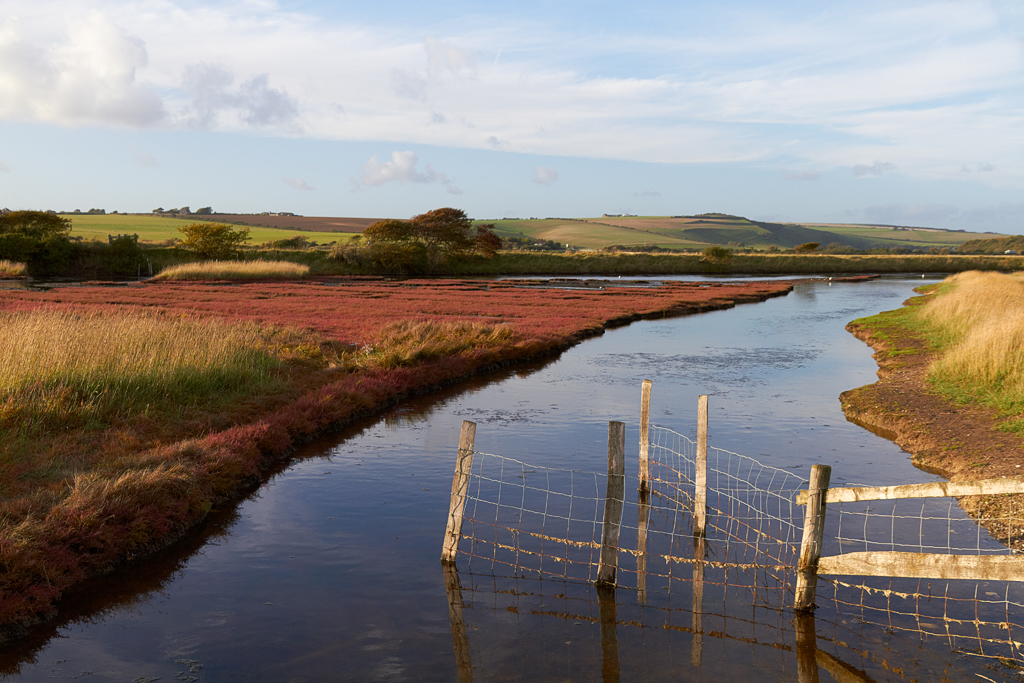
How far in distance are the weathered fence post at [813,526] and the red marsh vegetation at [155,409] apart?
8966mm

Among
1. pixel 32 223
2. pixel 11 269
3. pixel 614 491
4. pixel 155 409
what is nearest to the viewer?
pixel 614 491

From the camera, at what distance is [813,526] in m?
8.37

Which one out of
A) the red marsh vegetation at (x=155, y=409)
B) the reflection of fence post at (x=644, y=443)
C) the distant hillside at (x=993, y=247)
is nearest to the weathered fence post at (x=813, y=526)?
the reflection of fence post at (x=644, y=443)

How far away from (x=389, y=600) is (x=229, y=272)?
71337 millimetres

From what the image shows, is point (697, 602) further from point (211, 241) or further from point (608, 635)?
point (211, 241)

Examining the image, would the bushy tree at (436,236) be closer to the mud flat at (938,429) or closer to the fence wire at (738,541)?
the mud flat at (938,429)

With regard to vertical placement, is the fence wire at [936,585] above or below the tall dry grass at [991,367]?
below

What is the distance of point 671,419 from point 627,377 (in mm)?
6901

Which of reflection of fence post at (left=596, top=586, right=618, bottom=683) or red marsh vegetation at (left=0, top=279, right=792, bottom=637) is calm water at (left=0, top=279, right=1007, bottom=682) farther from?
red marsh vegetation at (left=0, top=279, right=792, bottom=637)

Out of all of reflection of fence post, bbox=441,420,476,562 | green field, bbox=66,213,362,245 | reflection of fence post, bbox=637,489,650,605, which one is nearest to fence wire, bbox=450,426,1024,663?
reflection of fence post, bbox=637,489,650,605

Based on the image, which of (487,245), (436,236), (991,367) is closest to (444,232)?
(436,236)

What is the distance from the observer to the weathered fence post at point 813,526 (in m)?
8.23

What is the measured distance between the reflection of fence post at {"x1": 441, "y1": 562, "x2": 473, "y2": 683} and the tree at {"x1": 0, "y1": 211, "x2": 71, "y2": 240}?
305 ft

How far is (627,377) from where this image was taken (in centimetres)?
2606
